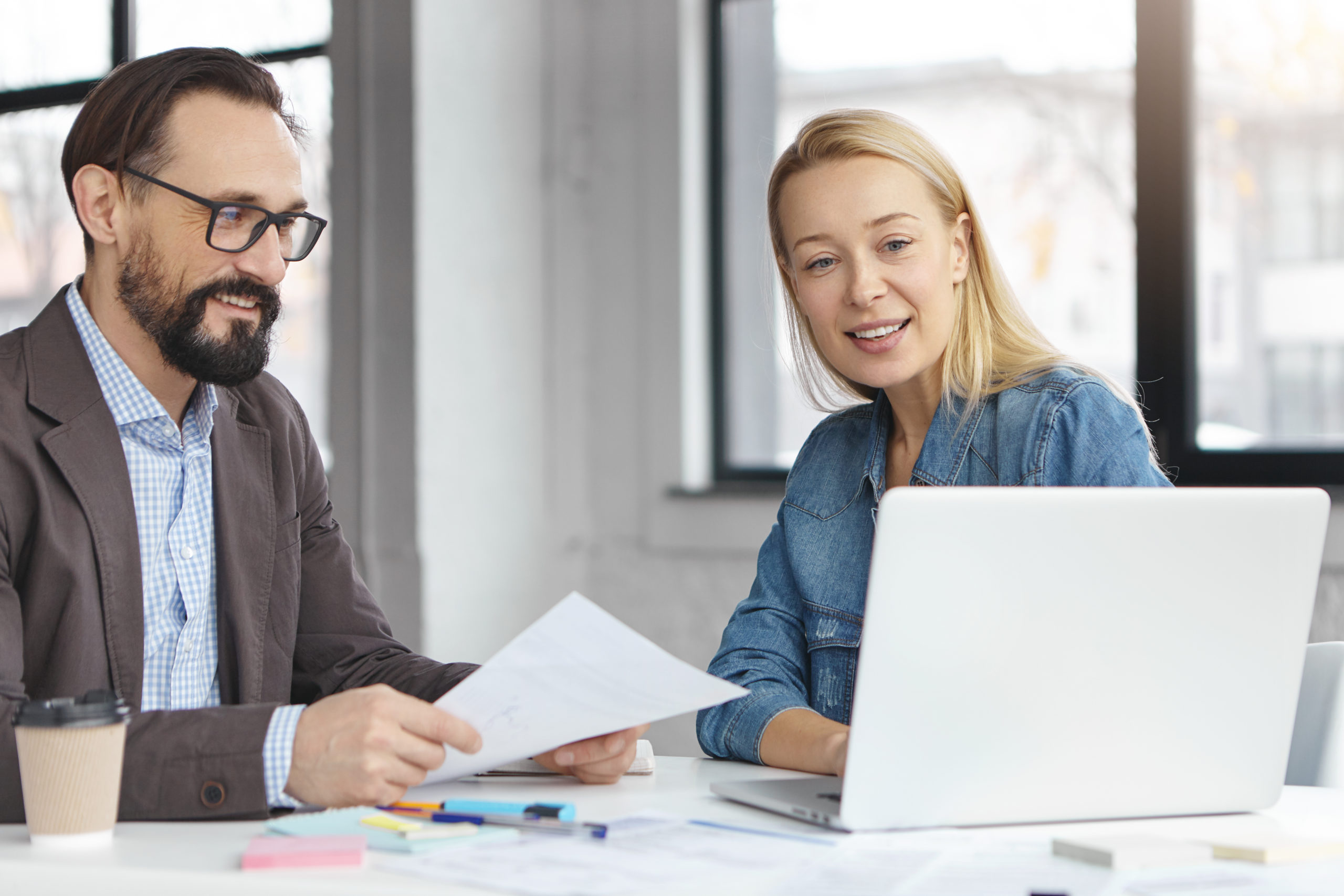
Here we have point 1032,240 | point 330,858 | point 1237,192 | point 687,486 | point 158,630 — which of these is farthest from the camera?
point 687,486

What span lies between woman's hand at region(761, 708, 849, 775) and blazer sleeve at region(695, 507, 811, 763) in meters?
0.01

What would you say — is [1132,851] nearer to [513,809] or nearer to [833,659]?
[513,809]

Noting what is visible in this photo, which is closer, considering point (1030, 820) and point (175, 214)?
point (1030, 820)

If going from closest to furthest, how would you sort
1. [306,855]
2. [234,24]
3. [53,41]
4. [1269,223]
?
[306,855] → [1269,223] → [234,24] → [53,41]

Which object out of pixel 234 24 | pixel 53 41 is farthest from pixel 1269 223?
pixel 53 41

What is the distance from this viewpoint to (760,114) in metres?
3.17

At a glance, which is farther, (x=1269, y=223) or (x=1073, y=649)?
(x=1269, y=223)

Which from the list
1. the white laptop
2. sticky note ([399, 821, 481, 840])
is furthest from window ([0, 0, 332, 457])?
the white laptop

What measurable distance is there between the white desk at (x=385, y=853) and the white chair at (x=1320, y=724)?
14 centimetres

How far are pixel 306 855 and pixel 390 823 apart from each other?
0.10 m

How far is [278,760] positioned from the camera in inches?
39.8

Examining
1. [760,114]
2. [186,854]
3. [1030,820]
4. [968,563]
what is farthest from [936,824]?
[760,114]

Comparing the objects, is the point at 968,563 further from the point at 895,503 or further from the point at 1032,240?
the point at 1032,240

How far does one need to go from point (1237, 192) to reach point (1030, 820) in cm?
209
